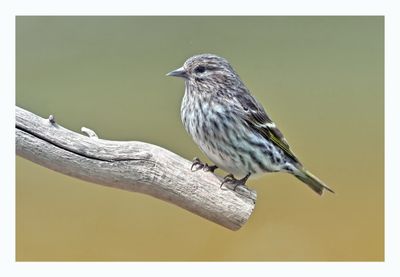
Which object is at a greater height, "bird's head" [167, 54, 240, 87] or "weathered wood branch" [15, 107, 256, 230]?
"bird's head" [167, 54, 240, 87]

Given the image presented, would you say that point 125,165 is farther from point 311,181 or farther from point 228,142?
point 311,181

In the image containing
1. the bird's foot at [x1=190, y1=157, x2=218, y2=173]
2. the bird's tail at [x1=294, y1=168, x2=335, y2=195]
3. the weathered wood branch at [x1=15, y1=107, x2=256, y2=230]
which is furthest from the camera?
the bird's tail at [x1=294, y1=168, x2=335, y2=195]

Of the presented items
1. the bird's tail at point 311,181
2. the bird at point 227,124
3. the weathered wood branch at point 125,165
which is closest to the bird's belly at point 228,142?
the bird at point 227,124

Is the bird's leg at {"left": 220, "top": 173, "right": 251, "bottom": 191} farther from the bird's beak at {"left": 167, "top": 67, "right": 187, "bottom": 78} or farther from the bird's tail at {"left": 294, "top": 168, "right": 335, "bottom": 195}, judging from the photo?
the bird's beak at {"left": 167, "top": 67, "right": 187, "bottom": 78}

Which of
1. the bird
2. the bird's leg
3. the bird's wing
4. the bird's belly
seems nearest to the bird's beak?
the bird

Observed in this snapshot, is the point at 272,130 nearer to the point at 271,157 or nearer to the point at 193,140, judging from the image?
the point at 271,157

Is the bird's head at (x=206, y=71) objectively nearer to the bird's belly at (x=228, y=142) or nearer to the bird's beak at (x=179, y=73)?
the bird's beak at (x=179, y=73)

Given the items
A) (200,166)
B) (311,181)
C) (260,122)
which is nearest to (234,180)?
(200,166)
